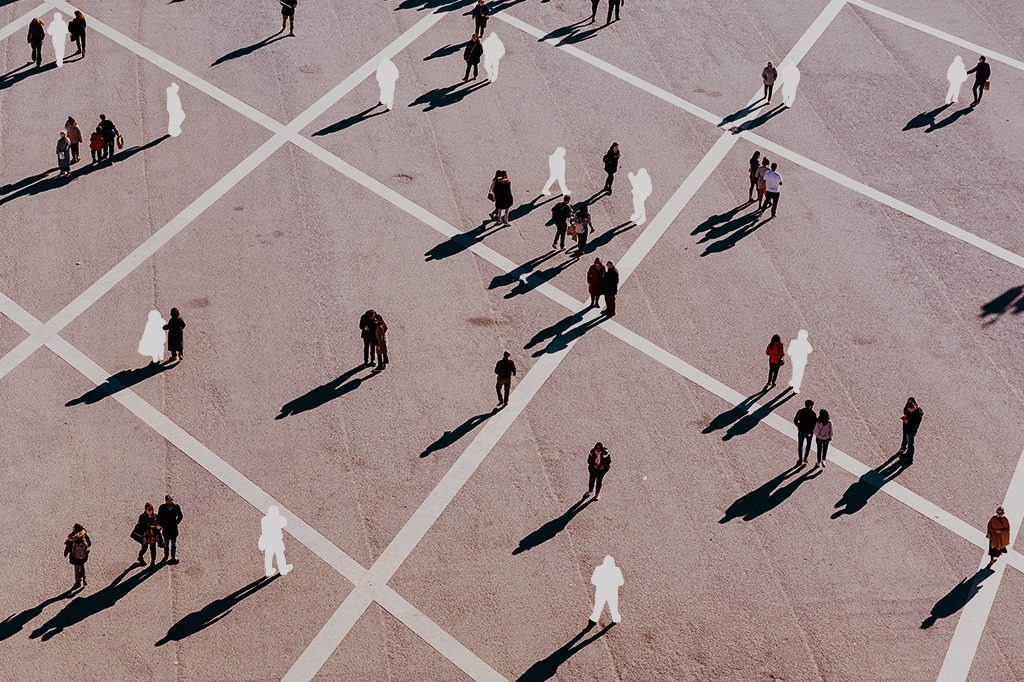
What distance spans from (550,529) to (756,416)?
14.9ft

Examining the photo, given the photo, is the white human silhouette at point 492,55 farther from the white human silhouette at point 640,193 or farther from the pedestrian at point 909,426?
the pedestrian at point 909,426

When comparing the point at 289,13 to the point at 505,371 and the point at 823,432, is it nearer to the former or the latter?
the point at 505,371

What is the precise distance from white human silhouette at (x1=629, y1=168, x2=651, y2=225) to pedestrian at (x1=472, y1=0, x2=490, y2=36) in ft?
21.9

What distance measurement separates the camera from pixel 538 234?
2164cm

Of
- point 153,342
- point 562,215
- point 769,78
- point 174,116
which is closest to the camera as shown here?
point 153,342

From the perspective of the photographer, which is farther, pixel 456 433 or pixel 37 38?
pixel 37 38

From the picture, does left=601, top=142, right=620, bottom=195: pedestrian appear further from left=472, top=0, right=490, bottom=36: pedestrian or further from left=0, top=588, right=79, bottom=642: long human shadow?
left=0, top=588, right=79, bottom=642: long human shadow

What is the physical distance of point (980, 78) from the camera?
998 inches

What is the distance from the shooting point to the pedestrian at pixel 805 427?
55.1 feet

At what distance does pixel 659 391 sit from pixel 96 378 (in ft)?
32.9

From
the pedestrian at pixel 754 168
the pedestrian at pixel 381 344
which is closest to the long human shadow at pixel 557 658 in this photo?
the pedestrian at pixel 381 344

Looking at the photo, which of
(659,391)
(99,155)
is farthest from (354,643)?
(99,155)

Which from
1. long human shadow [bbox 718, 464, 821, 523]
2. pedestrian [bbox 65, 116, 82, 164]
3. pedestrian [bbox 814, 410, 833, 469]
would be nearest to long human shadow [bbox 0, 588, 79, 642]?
long human shadow [bbox 718, 464, 821, 523]

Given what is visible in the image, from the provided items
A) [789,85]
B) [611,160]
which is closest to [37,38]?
[611,160]
